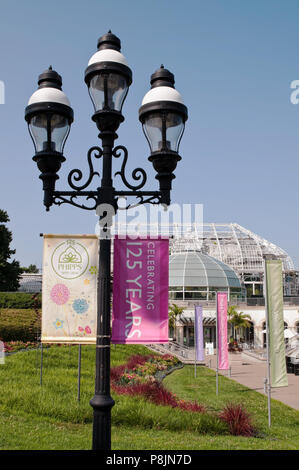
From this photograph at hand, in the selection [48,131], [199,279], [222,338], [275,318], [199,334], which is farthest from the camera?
[199,279]

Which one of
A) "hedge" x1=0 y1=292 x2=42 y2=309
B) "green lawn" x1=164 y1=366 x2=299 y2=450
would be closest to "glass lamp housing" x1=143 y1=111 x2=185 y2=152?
"green lawn" x1=164 y1=366 x2=299 y2=450

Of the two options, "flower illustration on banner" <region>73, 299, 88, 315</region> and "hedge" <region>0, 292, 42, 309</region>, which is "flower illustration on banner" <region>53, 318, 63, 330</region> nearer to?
"flower illustration on banner" <region>73, 299, 88, 315</region>

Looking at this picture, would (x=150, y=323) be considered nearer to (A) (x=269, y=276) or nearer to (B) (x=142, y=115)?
(B) (x=142, y=115)

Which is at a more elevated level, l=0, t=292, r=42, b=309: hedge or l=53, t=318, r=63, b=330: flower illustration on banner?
l=53, t=318, r=63, b=330: flower illustration on banner

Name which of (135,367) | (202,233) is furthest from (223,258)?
(135,367)

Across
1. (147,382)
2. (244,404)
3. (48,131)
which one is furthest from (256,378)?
(48,131)

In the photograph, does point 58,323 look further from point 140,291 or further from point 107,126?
point 107,126

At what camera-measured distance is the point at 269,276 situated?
42.3 feet

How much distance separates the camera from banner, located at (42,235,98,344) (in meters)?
5.85

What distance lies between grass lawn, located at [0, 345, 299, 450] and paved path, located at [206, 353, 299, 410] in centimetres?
323

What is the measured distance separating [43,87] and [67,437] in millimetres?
6268

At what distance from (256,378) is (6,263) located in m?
27.0

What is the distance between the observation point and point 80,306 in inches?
234

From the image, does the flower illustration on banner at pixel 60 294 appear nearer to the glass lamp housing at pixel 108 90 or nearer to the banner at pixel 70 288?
the banner at pixel 70 288
